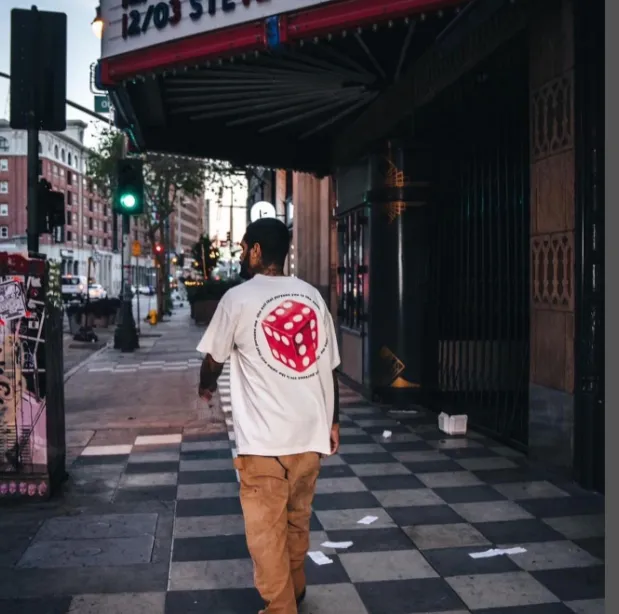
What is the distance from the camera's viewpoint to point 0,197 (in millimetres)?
97188

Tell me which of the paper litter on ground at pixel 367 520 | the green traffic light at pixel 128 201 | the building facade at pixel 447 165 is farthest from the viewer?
the green traffic light at pixel 128 201

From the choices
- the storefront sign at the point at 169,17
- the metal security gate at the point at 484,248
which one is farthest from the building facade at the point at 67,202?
the storefront sign at the point at 169,17

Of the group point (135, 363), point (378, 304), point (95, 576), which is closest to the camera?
point (95, 576)

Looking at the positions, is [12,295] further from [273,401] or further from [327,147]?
[327,147]

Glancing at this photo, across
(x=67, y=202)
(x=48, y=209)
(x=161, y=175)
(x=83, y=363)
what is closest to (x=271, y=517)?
Answer: (x=48, y=209)

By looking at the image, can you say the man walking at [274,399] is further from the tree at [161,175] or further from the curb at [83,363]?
the tree at [161,175]

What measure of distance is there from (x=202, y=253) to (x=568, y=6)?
39.3 m

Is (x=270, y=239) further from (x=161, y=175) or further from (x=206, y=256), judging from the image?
(x=206, y=256)

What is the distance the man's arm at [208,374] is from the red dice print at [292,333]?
0.98 feet

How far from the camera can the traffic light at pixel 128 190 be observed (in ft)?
48.5

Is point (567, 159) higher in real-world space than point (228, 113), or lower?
lower

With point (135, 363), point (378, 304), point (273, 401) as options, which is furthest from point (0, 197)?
point (273, 401)

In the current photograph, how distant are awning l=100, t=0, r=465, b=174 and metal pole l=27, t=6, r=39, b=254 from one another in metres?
0.79

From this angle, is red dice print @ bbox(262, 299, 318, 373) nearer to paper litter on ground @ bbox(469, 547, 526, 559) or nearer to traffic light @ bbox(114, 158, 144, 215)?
paper litter on ground @ bbox(469, 547, 526, 559)
